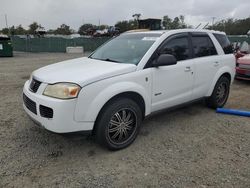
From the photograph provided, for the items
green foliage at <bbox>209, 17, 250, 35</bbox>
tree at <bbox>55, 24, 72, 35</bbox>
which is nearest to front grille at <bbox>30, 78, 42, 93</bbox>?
green foliage at <bbox>209, 17, 250, 35</bbox>

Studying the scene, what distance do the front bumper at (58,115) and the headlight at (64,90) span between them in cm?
6

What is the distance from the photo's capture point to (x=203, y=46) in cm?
468

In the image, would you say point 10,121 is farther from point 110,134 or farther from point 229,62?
point 229,62

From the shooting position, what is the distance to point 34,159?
3.20 metres

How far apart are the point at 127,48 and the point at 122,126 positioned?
1369mm

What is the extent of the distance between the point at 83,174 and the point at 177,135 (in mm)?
1750

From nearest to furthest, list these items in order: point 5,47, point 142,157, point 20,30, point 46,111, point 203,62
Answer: point 46,111 < point 142,157 < point 203,62 < point 5,47 < point 20,30

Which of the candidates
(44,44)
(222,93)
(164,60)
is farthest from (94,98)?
(44,44)

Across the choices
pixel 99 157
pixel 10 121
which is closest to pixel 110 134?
pixel 99 157

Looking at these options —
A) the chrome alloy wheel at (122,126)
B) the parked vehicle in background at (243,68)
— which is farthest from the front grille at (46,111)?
the parked vehicle in background at (243,68)

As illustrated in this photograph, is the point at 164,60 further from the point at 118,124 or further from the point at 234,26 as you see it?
the point at 234,26

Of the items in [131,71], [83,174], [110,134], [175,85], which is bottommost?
[83,174]

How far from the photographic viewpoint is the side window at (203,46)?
4.50m

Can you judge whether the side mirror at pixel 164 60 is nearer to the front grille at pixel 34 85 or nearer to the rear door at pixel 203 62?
the rear door at pixel 203 62
